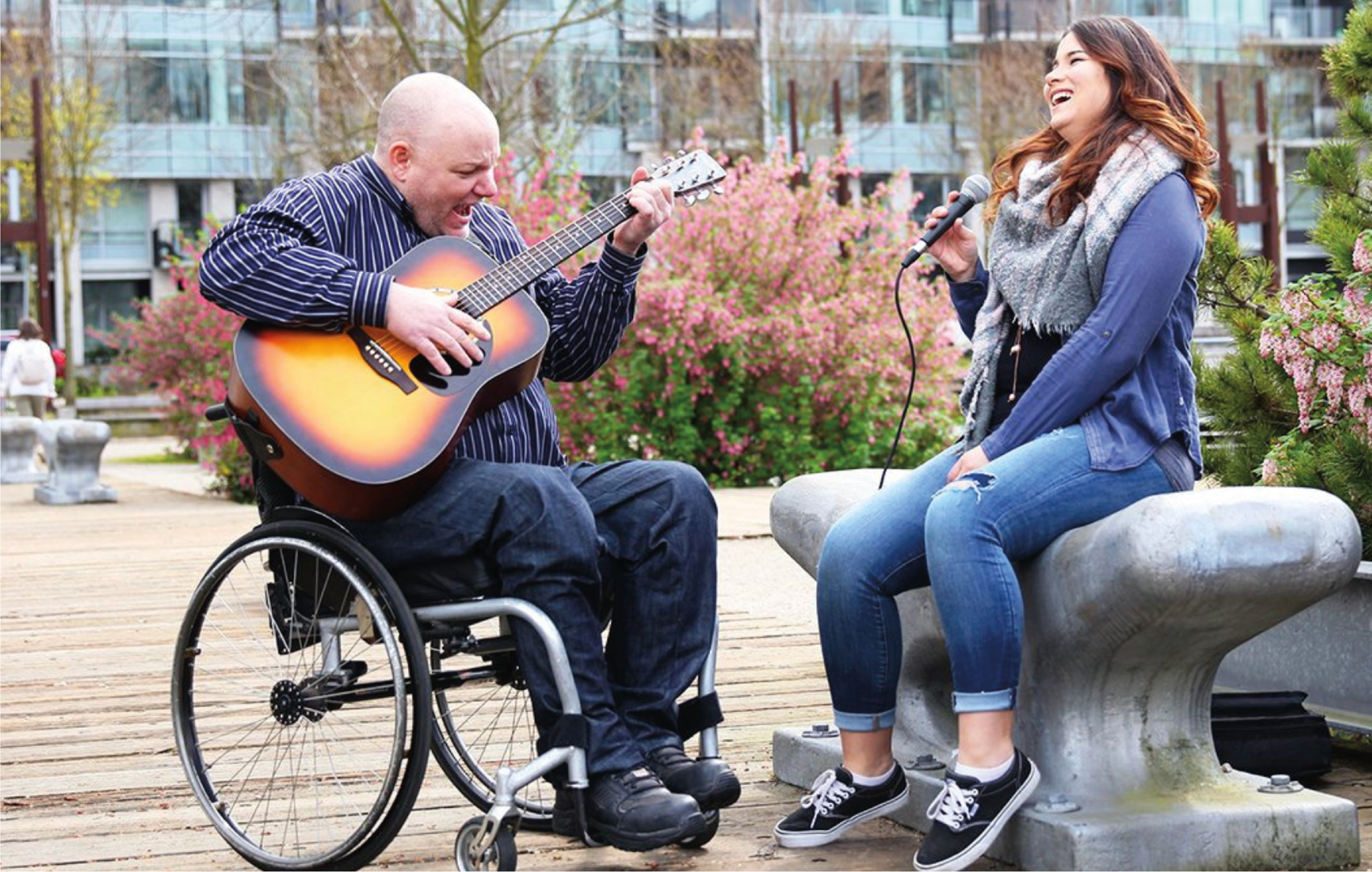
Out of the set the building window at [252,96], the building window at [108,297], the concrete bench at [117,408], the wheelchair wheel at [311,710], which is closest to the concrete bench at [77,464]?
the wheelchair wheel at [311,710]

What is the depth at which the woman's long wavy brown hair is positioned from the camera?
3.56 m

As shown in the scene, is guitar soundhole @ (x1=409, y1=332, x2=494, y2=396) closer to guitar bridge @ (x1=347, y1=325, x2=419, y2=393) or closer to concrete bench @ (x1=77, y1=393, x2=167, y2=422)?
guitar bridge @ (x1=347, y1=325, x2=419, y2=393)

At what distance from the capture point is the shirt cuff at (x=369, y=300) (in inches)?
136

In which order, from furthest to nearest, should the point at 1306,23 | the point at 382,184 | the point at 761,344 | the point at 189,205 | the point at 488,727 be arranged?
the point at 1306,23 → the point at 189,205 → the point at 761,344 → the point at 488,727 → the point at 382,184

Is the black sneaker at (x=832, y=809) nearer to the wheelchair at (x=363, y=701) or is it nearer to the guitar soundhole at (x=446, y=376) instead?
the wheelchair at (x=363, y=701)

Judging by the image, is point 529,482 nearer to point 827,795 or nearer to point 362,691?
point 362,691

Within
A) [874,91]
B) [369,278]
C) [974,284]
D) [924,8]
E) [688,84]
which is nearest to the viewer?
[369,278]

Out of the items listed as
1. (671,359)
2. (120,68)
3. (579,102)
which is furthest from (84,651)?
(120,68)

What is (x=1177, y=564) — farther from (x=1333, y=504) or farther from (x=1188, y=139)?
(x=1188, y=139)

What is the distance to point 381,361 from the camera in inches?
137

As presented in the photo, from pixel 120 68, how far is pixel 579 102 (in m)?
10.0

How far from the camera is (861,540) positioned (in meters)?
3.59

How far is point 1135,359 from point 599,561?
953 mm

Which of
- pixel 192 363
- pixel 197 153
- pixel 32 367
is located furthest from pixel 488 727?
pixel 197 153
